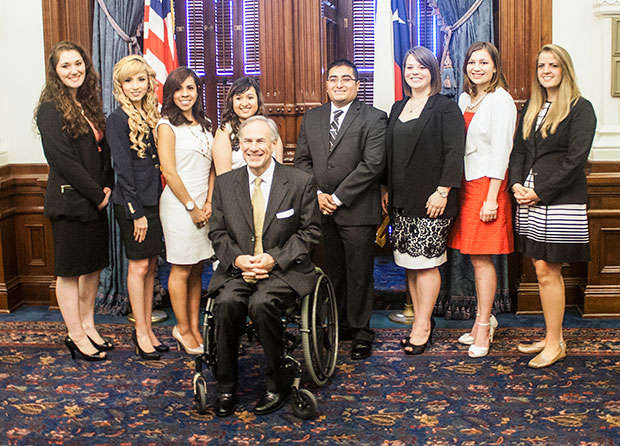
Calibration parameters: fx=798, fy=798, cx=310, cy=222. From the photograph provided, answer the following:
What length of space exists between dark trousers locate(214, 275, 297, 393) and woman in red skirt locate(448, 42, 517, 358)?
1221mm

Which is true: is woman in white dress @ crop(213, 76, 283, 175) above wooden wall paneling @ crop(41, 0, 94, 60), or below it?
below

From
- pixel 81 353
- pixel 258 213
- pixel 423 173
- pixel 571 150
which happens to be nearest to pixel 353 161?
pixel 423 173

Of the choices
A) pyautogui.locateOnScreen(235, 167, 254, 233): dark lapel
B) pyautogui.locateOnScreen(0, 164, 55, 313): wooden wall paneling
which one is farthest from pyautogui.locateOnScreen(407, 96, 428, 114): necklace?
pyautogui.locateOnScreen(0, 164, 55, 313): wooden wall paneling

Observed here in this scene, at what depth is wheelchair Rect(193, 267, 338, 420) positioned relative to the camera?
3.65m

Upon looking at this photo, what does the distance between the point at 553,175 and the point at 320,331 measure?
1452 mm

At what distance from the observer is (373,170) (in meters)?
4.45

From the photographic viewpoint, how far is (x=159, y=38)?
5348 mm

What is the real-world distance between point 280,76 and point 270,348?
90.6 inches

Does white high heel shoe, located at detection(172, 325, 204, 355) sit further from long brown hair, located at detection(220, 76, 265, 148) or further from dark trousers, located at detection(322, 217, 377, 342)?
long brown hair, located at detection(220, 76, 265, 148)

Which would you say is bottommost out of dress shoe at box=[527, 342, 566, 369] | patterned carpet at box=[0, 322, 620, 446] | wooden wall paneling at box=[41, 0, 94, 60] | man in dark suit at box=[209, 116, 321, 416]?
patterned carpet at box=[0, 322, 620, 446]

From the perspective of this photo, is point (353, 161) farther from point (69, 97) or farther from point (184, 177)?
point (69, 97)

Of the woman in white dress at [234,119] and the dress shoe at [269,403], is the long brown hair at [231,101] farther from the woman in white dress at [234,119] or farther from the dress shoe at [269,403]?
the dress shoe at [269,403]

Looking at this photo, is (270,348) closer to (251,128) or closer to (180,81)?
(251,128)

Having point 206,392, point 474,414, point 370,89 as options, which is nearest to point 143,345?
point 206,392
